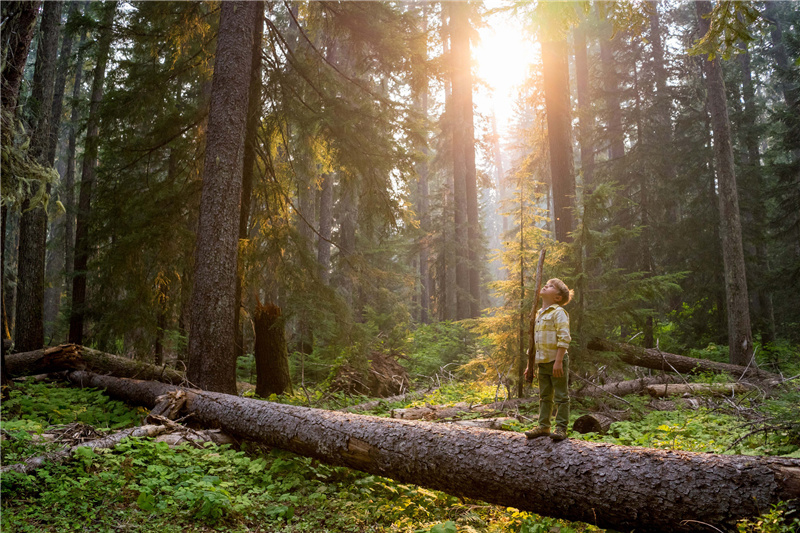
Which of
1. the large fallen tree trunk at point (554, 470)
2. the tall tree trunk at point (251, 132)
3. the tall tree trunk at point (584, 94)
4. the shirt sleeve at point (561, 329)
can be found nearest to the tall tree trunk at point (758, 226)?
the tall tree trunk at point (584, 94)

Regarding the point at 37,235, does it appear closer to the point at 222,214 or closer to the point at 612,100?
the point at 222,214

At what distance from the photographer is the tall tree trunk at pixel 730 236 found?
12797 mm

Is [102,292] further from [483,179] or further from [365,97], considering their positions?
[483,179]

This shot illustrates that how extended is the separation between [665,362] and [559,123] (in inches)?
231

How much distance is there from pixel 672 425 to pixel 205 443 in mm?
6378

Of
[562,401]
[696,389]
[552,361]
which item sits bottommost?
[696,389]

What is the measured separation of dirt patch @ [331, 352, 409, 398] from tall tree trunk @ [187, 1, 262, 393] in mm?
3061

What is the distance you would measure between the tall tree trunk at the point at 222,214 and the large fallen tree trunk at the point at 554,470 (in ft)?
6.98

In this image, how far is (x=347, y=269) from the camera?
9.57m

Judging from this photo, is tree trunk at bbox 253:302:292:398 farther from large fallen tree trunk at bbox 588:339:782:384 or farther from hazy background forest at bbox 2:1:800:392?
large fallen tree trunk at bbox 588:339:782:384

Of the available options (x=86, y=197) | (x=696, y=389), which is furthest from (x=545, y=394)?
(x=86, y=197)

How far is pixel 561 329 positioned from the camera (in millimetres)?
4344

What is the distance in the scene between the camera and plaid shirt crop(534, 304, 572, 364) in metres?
4.34

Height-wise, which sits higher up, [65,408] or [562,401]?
[562,401]
